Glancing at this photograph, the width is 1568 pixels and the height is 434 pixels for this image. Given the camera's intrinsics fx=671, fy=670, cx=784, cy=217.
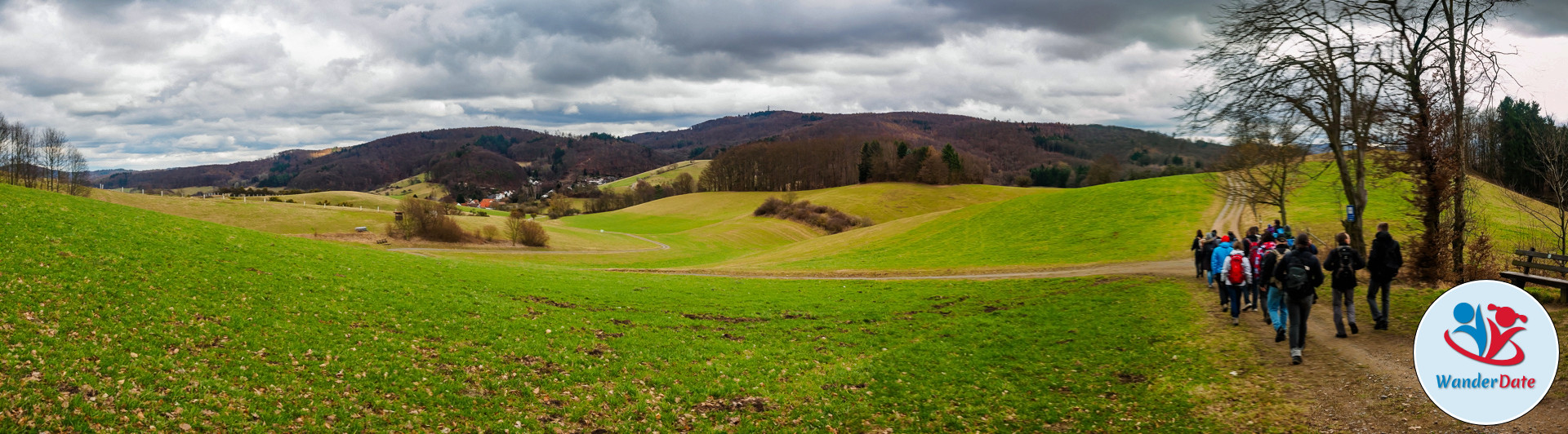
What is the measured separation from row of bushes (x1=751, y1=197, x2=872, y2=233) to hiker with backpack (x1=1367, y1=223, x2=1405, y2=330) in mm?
82489

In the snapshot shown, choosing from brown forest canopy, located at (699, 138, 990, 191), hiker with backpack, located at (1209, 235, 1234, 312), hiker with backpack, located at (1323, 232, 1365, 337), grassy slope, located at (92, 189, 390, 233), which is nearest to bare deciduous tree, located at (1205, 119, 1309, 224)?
hiker with backpack, located at (1209, 235, 1234, 312)

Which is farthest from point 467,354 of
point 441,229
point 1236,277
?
point 441,229

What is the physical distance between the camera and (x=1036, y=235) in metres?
48.6

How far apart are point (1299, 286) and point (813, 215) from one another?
9074 centimetres

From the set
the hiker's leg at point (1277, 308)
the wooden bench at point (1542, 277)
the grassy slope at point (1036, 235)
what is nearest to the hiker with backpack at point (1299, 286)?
the hiker's leg at point (1277, 308)

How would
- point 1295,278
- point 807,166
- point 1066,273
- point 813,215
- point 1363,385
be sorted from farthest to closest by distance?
point 807,166 < point 813,215 < point 1066,273 < point 1295,278 < point 1363,385

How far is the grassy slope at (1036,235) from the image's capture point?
135 ft

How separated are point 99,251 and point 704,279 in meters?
22.4

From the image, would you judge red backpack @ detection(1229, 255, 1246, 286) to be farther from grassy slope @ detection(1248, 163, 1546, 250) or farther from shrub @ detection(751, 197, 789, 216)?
shrub @ detection(751, 197, 789, 216)

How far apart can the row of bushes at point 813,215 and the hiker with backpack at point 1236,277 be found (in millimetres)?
79763

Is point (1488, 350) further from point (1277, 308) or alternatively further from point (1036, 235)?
point (1036, 235)

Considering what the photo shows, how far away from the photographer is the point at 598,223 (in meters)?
112

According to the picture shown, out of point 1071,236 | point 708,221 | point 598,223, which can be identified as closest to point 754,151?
point 708,221

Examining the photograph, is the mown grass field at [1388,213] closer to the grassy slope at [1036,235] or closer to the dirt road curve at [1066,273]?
the grassy slope at [1036,235]
